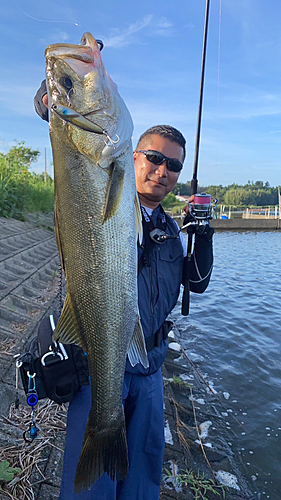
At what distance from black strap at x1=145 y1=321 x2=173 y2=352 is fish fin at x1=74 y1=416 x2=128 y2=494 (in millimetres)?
559

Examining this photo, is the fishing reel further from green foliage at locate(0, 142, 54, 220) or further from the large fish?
green foliage at locate(0, 142, 54, 220)

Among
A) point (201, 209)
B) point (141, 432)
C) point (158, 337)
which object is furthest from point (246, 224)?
point (141, 432)

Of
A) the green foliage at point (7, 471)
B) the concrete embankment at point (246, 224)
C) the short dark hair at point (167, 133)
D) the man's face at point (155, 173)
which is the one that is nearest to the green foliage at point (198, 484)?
the green foliage at point (7, 471)

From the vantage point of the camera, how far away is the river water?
461 centimetres

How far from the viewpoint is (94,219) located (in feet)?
6.05

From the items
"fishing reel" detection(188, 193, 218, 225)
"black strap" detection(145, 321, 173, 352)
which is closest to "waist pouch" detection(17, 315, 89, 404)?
"black strap" detection(145, 321, 173, 352)

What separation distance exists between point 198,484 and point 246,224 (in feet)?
139

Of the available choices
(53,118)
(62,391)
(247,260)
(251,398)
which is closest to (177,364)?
(251,398)

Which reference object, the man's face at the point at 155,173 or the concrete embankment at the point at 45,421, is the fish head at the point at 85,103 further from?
the concrete embankment at the point at 45,421

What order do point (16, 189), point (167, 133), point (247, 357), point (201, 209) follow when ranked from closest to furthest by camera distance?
point (167, 133), point (201, 209), point (247, 357), point (16, 189)

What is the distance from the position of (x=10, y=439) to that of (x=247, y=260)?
20.1 meters

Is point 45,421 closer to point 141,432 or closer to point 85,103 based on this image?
point 141,432

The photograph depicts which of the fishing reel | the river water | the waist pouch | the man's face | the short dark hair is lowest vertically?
the river water

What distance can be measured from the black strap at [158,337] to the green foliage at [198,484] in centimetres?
182
